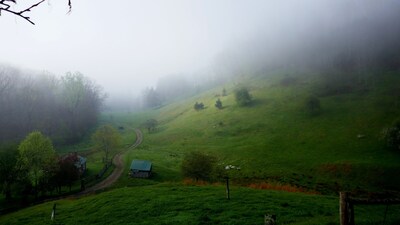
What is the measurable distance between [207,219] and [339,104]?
387 feet

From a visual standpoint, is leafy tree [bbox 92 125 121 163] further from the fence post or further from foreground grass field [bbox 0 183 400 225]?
the fence post

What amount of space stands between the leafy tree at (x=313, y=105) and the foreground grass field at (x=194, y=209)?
92574 mm

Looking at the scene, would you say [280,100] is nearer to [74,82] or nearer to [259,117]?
[259,117]

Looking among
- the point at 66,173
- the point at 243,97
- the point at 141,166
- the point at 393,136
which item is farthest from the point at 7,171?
the point at 243,97

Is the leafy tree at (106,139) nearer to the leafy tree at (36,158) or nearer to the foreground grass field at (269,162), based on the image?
the foreground grass field at (269,162)

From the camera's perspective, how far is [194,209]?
31344mm

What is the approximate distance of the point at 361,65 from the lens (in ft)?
571

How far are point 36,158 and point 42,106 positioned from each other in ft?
256

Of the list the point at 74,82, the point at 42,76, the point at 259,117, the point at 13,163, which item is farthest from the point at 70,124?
the point at 259,117

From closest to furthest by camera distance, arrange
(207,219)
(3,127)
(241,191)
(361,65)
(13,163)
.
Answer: (207,219) → (241,191) → (13,163) → (3,127) → (361,65)

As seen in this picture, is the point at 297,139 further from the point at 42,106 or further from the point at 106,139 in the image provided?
→ the point at 42,106

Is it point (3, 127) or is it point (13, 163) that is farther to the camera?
point (3, 127)

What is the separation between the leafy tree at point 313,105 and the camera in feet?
399

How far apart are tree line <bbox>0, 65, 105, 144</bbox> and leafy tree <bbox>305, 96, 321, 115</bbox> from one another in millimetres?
103237
